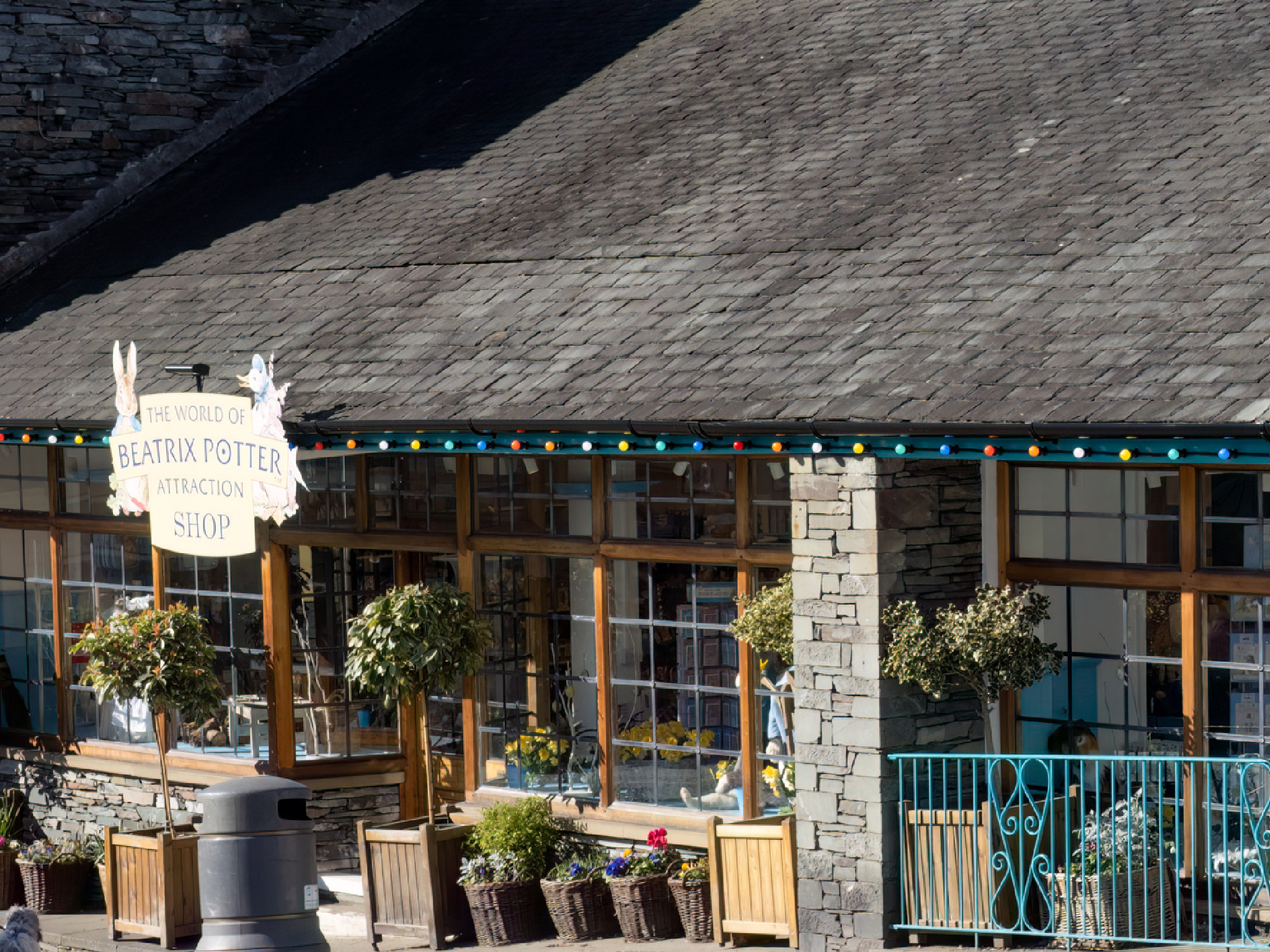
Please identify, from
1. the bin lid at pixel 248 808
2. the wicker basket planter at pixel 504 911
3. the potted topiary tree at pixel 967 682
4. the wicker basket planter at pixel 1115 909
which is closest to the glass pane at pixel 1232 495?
the potted topiary tree at pixel 967 682

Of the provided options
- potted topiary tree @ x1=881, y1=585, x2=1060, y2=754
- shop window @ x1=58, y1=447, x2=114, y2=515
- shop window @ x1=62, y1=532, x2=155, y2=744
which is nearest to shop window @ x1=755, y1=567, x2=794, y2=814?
potted topiary tree @ x1=881, y1=585, x2=1060, y2=754

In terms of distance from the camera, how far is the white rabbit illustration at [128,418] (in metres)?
11.5

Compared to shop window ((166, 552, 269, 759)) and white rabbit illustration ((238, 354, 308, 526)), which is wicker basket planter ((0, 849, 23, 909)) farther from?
white rabbit illustration ((238, 354, 308, 526))

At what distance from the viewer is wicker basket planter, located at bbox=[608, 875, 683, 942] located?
1020cm

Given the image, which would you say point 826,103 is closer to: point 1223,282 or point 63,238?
point 1223,282

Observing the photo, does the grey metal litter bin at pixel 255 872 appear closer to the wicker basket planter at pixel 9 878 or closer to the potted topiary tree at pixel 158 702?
the potted topiary tree at pixel 158 702

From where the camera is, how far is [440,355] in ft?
35.9

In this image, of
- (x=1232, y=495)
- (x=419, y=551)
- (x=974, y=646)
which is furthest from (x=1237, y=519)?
(x=419, y=551)

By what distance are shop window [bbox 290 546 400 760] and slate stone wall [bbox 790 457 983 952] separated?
3.73 metres

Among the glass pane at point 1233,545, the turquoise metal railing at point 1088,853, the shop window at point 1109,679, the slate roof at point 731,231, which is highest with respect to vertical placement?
the slate roof at point 731,231

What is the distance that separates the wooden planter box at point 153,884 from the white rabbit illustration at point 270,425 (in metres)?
2.03

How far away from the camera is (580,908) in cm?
1040

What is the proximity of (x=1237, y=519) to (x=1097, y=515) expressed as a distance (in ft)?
2.23

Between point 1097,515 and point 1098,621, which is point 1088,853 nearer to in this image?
point 1098,621
